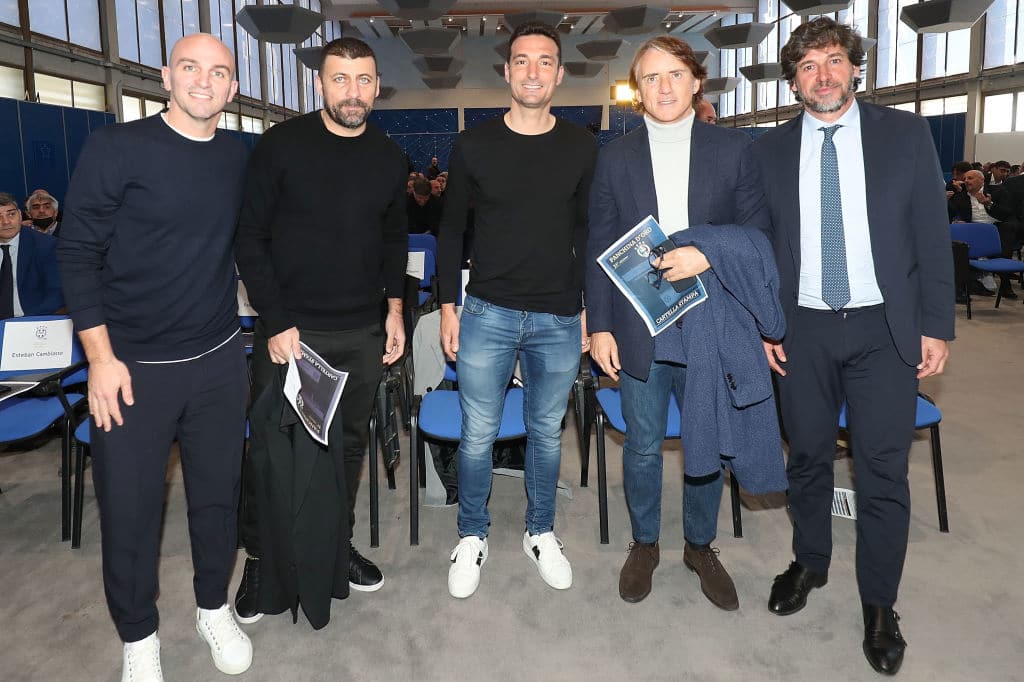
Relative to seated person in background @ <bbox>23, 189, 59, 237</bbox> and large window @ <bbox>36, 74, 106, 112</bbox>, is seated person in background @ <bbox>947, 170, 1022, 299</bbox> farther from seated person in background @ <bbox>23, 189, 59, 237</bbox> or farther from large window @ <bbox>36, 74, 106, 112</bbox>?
large window @ <bbox>36, 74, 106, 112</bbox>

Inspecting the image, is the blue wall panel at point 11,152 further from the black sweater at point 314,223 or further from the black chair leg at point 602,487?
the black chair leg at point 602,487

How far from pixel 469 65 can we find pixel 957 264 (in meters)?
21.4

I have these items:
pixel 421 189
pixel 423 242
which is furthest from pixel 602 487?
pixel 421 189

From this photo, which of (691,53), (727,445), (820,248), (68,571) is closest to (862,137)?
(820,248)

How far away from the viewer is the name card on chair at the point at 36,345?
3188mm

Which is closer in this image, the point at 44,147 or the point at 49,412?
the point at 49,412

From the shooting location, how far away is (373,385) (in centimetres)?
252

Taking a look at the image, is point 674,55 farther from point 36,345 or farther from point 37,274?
point 37,274

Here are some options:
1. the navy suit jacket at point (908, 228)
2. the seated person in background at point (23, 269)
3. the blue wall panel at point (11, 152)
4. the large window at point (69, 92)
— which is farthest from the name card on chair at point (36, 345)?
the large window at point (69, 92)

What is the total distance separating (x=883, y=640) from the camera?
84.8 inches

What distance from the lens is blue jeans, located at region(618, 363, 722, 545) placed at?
92.9 inches

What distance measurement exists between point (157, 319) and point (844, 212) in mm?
1828

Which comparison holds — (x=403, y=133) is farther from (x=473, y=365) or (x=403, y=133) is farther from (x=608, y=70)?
(x=473, y=365)

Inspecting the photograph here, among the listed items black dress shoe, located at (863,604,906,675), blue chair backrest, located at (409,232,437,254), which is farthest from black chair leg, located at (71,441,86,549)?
blue chair backrest, located at (409,232,437,254)
